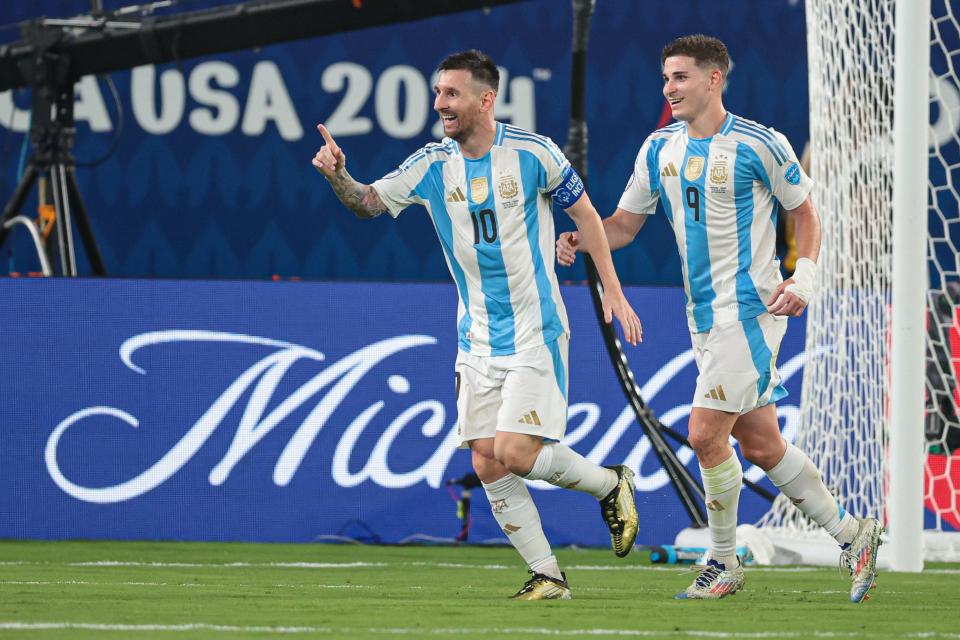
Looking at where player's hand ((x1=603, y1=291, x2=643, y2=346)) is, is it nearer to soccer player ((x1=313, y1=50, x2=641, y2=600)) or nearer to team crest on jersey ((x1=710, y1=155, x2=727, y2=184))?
soccer player ((x1=313, y1=50, x2=641, y2=600))

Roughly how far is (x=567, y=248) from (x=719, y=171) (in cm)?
58

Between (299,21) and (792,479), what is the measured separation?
498 cm

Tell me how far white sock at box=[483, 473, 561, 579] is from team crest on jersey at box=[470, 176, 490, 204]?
939 millimetres

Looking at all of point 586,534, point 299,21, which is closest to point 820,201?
point 586,534

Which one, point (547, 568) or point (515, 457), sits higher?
point (515, 457)

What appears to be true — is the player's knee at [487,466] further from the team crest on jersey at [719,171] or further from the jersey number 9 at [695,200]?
the team crest on jersey at [719,171]

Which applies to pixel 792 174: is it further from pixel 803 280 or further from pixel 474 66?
pixel 474 66

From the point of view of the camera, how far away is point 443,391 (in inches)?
326

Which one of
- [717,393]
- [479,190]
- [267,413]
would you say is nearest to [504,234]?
[479,190]

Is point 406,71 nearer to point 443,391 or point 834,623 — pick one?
point 443,391

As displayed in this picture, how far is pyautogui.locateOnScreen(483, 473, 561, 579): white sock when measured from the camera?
17.9 ft

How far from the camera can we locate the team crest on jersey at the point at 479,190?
5512 millimetres

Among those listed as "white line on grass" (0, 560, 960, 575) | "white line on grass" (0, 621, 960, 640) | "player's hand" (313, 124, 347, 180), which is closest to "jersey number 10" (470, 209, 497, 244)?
"player's hand" (313, 124, 347, 180)

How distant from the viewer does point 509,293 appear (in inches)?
216
